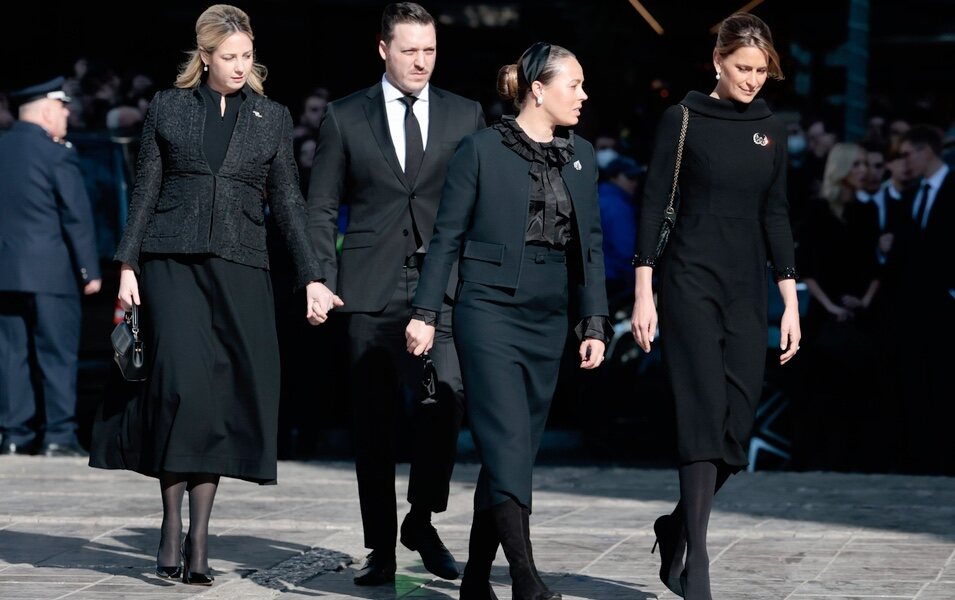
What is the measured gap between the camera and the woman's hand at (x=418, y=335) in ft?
20.8

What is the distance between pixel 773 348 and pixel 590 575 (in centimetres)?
447

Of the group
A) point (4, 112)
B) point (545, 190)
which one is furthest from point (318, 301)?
point (4, 112)

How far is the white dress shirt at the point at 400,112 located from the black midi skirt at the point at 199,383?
752 millimetres

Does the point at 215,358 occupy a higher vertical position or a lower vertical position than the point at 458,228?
lower

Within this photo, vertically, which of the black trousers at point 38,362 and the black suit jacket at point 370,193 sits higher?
the black suit jacket at point 370,193

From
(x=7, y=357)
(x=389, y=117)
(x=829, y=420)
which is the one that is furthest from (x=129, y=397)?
(x=829, y=420)

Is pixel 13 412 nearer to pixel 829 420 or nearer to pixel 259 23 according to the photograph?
pixel 829 420

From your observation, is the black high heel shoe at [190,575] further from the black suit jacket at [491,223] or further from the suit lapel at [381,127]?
the suit lapel at [381,127]

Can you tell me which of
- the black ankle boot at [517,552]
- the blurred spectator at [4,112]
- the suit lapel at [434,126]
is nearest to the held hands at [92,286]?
the blurred spectator at [4,112]

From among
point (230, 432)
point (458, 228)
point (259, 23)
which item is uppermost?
point (259, 23)

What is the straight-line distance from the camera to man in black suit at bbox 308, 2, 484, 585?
7195 mm

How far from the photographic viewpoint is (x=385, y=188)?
7.31m

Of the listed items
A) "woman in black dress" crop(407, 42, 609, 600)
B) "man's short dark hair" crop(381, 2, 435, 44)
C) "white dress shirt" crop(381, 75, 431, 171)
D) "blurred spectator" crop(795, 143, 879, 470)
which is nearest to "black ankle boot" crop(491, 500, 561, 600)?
"woman in black dress" crop(407, 42, 609, 600)

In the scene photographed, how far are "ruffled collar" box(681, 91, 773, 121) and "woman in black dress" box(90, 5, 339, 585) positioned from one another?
152 cm
